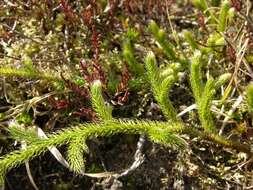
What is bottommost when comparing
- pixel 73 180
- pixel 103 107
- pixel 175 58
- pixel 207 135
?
pixel 73 180

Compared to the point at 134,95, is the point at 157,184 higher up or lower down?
lower down

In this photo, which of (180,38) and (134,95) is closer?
(134,95)

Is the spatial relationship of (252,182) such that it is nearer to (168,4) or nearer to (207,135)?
A: (207,135)

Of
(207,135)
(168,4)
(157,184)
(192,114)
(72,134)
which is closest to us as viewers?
(72,134)

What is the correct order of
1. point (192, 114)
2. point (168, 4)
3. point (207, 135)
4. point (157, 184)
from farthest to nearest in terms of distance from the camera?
point (168, 4) → point (192, 114) → point (157, 184) → point (207, 135)

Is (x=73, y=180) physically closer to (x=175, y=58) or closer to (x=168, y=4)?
(x=175, y=58)

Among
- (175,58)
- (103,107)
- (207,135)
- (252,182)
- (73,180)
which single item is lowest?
(252,182)

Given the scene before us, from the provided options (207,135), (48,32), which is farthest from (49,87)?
(207,135)

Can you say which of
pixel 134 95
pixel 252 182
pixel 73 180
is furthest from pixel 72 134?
pixel 252 182

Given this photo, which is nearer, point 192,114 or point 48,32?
point 192,114
